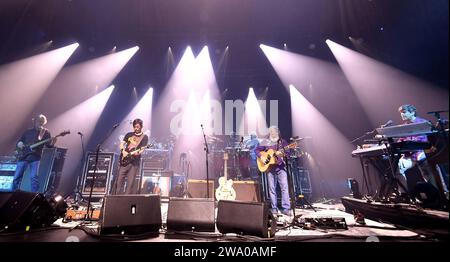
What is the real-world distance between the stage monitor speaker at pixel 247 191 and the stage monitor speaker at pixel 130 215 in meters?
2.83

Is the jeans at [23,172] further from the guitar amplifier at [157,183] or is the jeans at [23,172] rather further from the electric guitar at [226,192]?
the electric guitar at [226,192]

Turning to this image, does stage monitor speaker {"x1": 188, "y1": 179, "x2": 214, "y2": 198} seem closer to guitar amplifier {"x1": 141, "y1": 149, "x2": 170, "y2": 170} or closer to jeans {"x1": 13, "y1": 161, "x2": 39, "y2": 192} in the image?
guitar amplifier {"x1": 141, "y1": 149, "x2": 170, "y2": 170}

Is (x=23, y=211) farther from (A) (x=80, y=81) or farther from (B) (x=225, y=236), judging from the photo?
(A) (x=80, y=81)

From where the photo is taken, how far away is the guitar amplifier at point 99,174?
578cm

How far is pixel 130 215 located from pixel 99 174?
13.9 feet

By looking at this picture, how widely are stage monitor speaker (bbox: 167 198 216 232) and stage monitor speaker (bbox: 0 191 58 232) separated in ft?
5.89

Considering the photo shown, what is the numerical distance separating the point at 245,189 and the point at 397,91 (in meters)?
5.13

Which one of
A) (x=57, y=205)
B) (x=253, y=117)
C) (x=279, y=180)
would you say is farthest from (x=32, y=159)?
(x=253, y=117)

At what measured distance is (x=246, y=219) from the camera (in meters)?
2.52

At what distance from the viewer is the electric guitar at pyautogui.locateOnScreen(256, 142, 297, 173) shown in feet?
15.7
